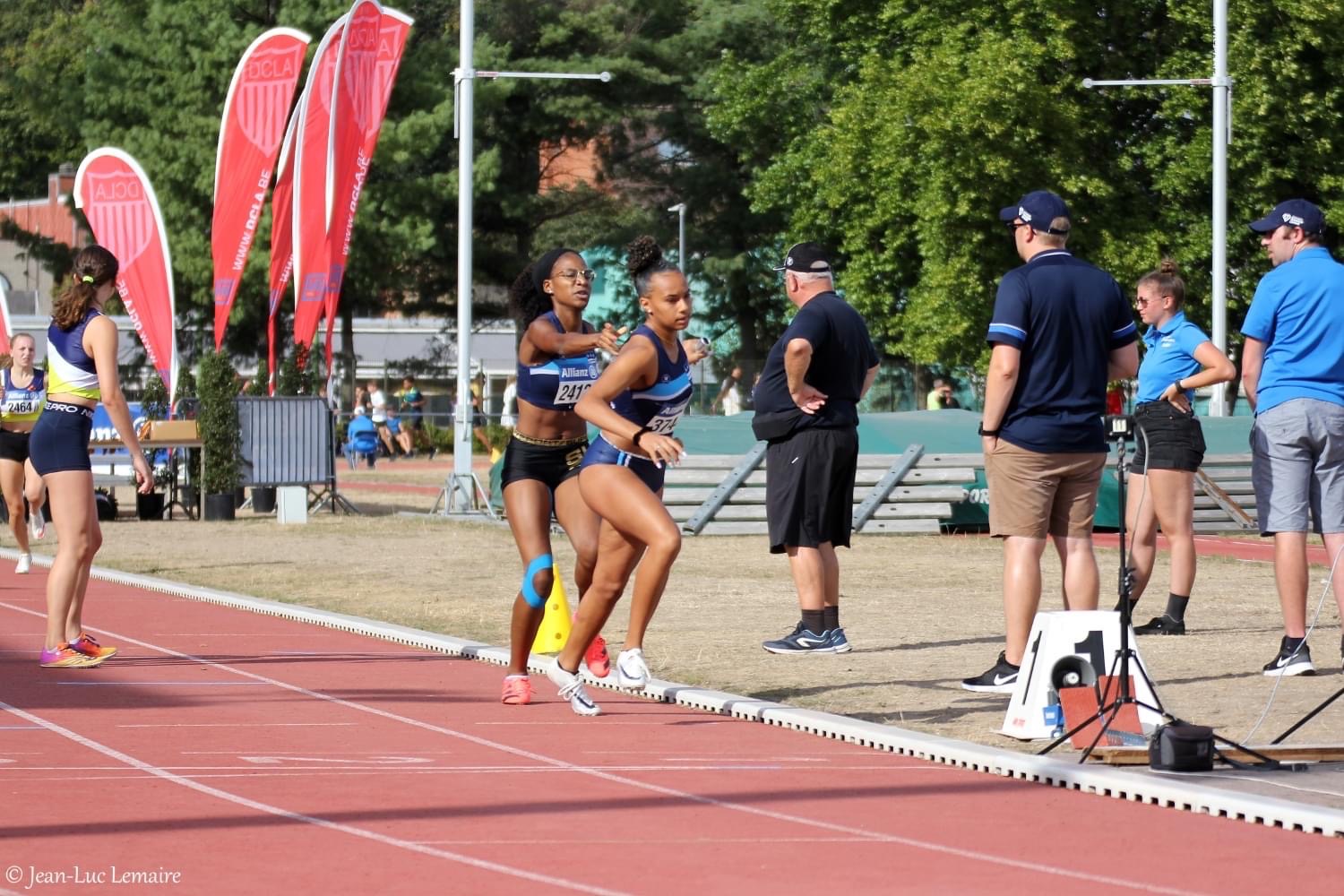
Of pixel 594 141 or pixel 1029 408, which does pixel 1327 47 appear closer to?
pixel 594 141

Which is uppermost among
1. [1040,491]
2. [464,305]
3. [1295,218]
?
[1295,218]

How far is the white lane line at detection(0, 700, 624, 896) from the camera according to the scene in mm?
5562

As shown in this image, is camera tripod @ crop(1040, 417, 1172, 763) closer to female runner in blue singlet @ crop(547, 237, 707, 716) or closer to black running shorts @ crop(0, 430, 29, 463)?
female runner in blue singlet @ crop(547, 237, 707, 716)

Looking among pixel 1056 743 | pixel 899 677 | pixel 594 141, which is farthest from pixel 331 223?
pixel 594 141

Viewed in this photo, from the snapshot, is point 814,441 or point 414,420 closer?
point 814,441

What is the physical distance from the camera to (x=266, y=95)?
2506 cm

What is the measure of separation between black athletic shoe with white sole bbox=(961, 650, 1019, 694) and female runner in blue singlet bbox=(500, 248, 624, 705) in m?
1.67

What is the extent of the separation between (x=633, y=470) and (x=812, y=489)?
240 cm

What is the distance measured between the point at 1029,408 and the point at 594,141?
54.2m

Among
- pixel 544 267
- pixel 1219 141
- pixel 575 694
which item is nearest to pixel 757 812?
pixel 575 694

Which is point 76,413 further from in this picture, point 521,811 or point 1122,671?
point 1122,671

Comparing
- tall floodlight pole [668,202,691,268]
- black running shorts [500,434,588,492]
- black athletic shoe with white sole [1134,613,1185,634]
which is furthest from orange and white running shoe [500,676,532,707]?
tall floodlight pole [668,202,691,268]

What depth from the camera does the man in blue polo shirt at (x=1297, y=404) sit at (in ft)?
32.0

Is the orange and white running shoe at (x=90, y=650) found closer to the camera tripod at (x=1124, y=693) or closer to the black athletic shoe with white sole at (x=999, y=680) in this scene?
the black athletic shoe with white sole at (x=999, y=680)
